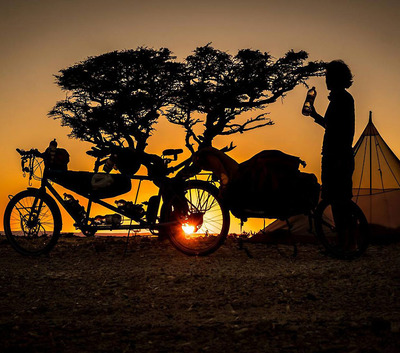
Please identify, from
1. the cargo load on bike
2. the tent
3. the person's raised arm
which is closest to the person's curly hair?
the person's raised arm

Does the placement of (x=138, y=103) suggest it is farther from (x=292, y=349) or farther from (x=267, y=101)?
(x=292, y=349)

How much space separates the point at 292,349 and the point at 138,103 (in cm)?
1417

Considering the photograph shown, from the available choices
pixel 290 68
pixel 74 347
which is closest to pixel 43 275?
pixel 74 347

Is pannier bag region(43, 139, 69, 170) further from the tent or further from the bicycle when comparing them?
the tent

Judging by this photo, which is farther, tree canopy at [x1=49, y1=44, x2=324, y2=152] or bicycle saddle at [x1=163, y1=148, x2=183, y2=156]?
tree canopy at [x1=49, y1=44, x2=324, y2=152]

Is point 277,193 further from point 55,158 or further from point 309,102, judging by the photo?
point 55,158

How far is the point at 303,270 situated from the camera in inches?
211

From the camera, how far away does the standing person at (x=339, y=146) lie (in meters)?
5.94

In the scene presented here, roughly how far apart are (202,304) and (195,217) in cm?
229

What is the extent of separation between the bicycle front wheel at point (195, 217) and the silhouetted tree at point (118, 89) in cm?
1040

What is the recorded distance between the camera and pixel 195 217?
20.4 feet

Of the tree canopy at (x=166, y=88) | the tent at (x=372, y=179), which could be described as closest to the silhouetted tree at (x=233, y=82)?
the tree canopy at (x=166, y=88)

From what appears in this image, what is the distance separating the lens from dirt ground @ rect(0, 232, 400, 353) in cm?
306

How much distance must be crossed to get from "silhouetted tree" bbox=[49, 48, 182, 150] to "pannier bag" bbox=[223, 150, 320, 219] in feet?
35.3
